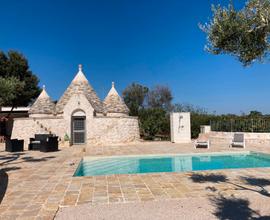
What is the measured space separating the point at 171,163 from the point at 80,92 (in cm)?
1455

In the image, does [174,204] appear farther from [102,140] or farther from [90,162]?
[102,140]

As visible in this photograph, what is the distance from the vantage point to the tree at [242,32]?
5391mm

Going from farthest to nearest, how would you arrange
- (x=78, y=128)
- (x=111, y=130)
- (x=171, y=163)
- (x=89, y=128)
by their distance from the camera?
(x=111, y=130) → (x=78, y=128) → (x=89, y=128) → (x=171, y=163)

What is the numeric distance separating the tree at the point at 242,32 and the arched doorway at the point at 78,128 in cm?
1722

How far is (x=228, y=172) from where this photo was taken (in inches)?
337

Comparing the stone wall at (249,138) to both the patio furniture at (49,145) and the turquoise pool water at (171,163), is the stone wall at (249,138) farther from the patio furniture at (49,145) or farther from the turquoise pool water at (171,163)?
the patio furniture at (49,145)

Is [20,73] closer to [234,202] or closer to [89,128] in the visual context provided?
[89,128]

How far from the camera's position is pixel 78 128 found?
21641mm

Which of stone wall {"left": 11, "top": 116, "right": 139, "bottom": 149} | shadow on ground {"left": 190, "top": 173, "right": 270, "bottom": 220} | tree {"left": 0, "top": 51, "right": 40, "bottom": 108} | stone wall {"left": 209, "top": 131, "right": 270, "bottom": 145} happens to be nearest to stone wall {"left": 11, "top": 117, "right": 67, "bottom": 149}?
stone wall {"left": 11, "top": 116, "right": 139, "bottom": 149}

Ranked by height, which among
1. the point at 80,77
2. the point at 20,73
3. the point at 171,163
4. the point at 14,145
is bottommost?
the point at 171,163

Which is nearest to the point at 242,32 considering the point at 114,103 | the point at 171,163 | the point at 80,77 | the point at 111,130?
the point at 171,163

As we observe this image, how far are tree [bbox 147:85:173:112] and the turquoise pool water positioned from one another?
1578 inches

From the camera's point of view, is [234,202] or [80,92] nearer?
[234,202]

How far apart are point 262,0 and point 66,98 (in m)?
21.3
